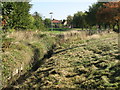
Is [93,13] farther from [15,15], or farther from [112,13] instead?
[15,15]

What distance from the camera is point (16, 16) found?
53.0ft

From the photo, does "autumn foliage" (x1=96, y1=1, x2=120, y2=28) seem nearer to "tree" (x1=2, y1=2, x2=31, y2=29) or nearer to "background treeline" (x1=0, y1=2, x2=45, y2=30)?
"background treeline" (x1=0, y1=2, x2=45, y2=30)

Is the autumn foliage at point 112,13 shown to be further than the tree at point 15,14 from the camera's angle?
Yes

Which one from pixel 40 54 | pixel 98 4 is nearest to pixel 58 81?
pixel 40 54

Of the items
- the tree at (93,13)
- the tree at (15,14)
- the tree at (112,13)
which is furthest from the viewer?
the tree at (93,13)

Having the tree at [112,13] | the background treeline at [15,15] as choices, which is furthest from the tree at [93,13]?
the background treeline at [15,15]

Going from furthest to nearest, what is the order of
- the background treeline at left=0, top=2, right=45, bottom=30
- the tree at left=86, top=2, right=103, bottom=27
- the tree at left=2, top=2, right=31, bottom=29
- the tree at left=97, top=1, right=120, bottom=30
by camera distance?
1. the tree at left=86, top=2, right=103, bottom=27
2. the tree at left=97, top=1, right=120, bottom=30
3. the tree at left=2, top=2, right=31, bottom=29
4. the background treeline at left=0, top=2, right=45, bottom=30

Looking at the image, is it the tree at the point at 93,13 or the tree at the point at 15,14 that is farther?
the tree at the point at 93,13

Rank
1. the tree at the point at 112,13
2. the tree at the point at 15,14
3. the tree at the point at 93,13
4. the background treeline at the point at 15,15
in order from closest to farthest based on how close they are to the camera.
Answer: the background treeline at the point at 15,15 < the tree at the point at 15,14 < the tree at the point at 112,13 < the tree at the point at 93,13

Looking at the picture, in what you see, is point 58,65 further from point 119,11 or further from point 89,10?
point 89,10

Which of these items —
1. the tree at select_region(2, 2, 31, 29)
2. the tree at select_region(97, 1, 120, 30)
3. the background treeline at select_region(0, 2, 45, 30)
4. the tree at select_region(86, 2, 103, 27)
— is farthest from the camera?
the tree at select_region(86, 2, 103, 27)

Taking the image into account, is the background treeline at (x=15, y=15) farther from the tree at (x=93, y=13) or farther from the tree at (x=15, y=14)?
the tree at (x=93, y=13)

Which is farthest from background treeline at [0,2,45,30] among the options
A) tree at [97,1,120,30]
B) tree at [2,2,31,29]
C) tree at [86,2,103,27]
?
tree at [86,2,103,27]

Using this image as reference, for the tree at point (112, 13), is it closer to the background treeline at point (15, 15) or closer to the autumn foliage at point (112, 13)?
the autumn foliage at point (112, 13)
